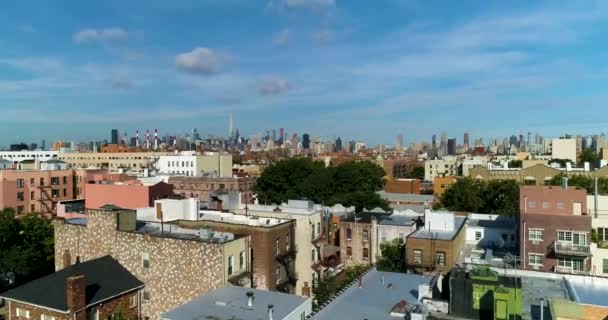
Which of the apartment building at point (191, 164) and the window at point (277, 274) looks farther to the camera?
the apartment building at point (191, 164)

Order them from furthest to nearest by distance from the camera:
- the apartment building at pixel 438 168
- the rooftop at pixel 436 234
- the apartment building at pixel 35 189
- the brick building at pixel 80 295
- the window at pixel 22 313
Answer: the apartment building at pixel 438 168, the apartment building at pixel 35 189, the rooftop at pixel 436 234, the window at pixel 22 313, the brick building at pixel 80 295

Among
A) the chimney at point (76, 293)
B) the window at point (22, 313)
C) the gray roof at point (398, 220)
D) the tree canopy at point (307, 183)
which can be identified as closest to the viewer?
the chimney at point (76, 293)

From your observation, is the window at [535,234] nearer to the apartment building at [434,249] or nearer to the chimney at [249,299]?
the apartment building at [434,249]

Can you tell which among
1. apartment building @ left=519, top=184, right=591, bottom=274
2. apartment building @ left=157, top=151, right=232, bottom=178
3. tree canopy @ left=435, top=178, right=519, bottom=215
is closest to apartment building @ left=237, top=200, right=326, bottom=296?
apartment building @ left=519, top=184, right=591, bottom=274

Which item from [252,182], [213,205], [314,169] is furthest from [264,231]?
[252,182]

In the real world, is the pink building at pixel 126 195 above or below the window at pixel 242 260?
above

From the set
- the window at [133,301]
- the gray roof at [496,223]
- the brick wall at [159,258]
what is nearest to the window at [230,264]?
the brick wall at [159,258]

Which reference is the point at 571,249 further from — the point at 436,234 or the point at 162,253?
the point at 162,253

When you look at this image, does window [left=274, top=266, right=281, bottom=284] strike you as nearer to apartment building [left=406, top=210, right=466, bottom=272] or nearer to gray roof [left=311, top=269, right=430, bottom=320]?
gray roof [left=311, top=269, right=430, bottom=320]
